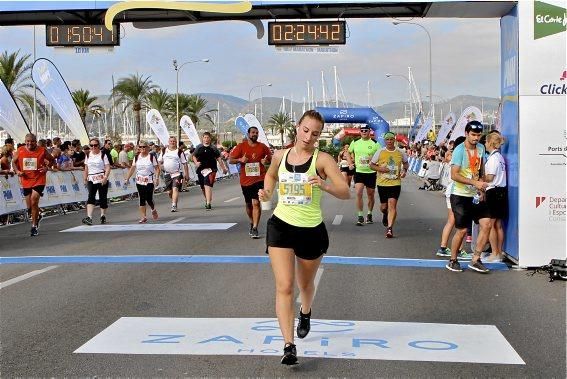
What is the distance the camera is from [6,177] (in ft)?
54.9

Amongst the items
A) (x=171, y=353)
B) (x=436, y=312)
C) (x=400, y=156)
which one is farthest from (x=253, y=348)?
(x=400, y=156)

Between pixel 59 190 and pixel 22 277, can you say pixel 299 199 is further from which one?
pixel 59 190

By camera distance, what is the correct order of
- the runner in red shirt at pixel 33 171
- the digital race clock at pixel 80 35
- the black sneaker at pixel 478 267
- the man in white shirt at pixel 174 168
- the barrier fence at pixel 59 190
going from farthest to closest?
the man in white shirt at pixel 174 168 < the barrier fence at pixel 59 190 < the digital race clock at pixel 80 35 < the runner in red shirt at pixel 33 171 < the black sneaker at pixel 478 267

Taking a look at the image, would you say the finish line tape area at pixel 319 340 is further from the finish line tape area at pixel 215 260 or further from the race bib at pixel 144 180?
the race bib at pixel 144 180

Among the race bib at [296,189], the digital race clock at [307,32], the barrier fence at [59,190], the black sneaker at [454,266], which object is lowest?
the black sneaker at [454,266]

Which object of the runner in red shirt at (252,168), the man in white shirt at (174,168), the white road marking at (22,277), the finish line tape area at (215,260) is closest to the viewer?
the white road marking at (22,277)

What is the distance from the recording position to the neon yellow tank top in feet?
18.4

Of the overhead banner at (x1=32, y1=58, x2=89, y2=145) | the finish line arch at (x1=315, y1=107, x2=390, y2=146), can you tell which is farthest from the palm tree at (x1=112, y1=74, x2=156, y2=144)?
the overhead banner at (x1=32, y1=58, x2=89, y2=145)

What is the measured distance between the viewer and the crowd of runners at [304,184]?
560 cm

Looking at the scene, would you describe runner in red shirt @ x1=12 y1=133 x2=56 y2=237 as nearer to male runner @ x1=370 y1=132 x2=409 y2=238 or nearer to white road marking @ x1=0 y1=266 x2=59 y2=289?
white road marking @ x1=0 y1=266 x2=59 y2=289

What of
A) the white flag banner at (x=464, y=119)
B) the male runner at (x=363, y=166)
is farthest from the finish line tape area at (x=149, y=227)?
the white flag banner at (x=464, y=119)

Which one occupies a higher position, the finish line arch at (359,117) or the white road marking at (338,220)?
the finish line arch at (359,117)

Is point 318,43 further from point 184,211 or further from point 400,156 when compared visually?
point 184,211

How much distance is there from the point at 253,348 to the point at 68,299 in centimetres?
288
